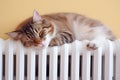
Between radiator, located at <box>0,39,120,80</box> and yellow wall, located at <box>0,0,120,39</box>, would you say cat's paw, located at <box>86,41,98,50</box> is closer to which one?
radiator, located at <box>0,39,120,80</box>

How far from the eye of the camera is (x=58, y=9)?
1.31 meters

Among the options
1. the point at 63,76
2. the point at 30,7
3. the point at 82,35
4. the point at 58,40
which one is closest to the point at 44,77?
the point at 63,76

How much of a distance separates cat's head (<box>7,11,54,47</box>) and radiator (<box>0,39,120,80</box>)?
0.04m

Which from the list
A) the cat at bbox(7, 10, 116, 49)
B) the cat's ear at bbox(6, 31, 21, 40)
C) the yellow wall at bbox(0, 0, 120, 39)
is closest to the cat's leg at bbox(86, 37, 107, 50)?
the cat at bbox(7, 10, 116, 49)

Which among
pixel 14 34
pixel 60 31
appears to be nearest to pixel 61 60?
pixel 60 31

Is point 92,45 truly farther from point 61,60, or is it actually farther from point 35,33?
point 35,33

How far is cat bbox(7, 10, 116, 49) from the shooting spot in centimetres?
111

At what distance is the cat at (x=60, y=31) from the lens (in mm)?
1113

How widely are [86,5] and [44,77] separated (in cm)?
47

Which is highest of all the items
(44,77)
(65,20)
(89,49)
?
(65,20)

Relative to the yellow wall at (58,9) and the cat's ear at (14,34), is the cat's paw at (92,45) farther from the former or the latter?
the cat's ear at (14,34)

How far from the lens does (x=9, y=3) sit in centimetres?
A: 129

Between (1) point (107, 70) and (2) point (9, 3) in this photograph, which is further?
(2) point (9, 3)

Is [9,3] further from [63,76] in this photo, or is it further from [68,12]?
[63,76]
